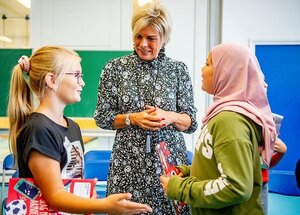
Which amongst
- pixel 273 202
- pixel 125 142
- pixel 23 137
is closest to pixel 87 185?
pixel 23 137

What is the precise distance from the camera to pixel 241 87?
3.56ft

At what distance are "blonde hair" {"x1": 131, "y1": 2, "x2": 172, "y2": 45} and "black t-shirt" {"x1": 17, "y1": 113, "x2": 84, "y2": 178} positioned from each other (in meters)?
0.59

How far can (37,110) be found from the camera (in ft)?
3.83

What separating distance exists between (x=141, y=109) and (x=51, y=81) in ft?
1.51

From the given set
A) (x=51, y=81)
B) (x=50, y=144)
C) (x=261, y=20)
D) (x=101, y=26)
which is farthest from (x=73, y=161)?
(x=261, y=20)

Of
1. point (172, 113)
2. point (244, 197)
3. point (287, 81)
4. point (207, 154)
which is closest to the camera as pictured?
point (244, 197)

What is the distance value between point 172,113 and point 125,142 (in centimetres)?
26

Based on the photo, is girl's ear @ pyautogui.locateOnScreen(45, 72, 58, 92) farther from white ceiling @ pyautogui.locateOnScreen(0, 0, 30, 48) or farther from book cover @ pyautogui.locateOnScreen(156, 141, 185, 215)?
white ceiling @ pyautogui.locateOnScreen(0, 0, 30, 48)

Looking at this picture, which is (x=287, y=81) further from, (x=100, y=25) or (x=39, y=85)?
(x=39, y=85)

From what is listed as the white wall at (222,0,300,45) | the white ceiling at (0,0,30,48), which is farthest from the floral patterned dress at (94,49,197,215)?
the white ceiling at (0,0,30,48)

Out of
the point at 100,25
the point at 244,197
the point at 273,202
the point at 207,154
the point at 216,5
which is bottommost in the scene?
the point at 273,202

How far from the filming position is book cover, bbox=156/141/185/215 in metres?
1.30

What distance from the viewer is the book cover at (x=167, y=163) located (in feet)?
4.26

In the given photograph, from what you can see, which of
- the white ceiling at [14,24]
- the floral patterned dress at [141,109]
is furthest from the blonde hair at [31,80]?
the white ceiling at [14,24]
